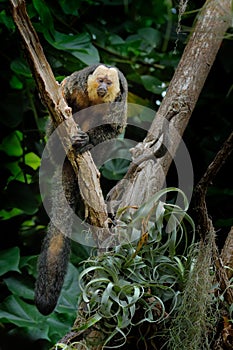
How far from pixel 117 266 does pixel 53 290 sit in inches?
25.6

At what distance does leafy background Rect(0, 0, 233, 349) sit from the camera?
7.52 feet

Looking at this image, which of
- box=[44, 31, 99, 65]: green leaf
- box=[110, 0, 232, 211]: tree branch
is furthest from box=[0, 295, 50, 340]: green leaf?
box=[44, 31, 99, 65]: green leaf

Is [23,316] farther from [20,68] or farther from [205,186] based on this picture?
[205,186]

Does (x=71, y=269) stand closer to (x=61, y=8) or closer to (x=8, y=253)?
(x=8, y=253)

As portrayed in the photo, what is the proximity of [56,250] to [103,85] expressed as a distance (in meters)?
0.65

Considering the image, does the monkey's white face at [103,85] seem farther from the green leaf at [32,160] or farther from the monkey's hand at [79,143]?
the green leaf at [32,160]

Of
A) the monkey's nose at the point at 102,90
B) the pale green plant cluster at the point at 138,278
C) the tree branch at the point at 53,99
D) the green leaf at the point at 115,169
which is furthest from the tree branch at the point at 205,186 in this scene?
the green leaf at the point at 115,169

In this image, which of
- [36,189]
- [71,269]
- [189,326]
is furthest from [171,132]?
[36,189]

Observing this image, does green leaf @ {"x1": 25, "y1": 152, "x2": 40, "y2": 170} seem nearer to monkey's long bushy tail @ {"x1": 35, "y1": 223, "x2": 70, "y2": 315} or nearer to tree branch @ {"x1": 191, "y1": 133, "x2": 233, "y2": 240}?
monkey's long bushy tail @ {"x1": 35, "y1": 223, "x2": 70, "y2": 315}

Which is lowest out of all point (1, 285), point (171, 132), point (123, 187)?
point (1, 285)

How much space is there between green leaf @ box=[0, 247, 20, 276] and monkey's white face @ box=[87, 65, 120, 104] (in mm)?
721

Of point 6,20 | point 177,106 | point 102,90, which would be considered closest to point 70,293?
point 102,90

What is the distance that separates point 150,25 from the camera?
128 inches

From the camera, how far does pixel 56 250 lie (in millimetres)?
1921
